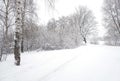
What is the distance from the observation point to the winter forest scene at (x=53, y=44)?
5.25 m

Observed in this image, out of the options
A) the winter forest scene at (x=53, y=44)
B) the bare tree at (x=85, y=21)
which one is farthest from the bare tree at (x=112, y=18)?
the bare tree at (x=85, y=21)

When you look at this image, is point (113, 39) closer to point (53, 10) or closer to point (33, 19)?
point (33, 19)

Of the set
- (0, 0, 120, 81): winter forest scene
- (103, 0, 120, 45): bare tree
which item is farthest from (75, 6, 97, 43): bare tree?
(103, 0, 120, 45): bare tree

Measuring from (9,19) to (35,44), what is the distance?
5.76m

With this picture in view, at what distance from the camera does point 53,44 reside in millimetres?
19188

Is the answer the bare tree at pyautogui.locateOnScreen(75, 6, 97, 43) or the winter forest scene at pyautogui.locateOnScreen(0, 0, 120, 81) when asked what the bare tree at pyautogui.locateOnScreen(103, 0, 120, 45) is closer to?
the winter forest scene at pyautogui.locateOnScreen(0, 0, 120, 81)

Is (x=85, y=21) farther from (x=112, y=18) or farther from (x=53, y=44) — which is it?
(x=53, y=44)

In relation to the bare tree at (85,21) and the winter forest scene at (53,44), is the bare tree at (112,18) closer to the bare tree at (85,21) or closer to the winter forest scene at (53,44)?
the winter forest scene at (53,44)

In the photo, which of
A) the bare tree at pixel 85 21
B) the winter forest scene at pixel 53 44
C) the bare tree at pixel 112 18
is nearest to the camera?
the winter forest scene at pixel 53 44

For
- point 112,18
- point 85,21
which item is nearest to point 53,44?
point 112,18

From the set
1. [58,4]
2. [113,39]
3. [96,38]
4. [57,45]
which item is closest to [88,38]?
[96,38]

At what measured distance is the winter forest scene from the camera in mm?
5250

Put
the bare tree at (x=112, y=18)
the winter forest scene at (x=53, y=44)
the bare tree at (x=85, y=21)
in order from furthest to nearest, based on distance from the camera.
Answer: the bare tree at (x=85, y=21) < the bare tree at (x=112, y=18) < the winter forest scene at (x=53, y=44)

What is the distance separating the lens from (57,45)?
19516mm
